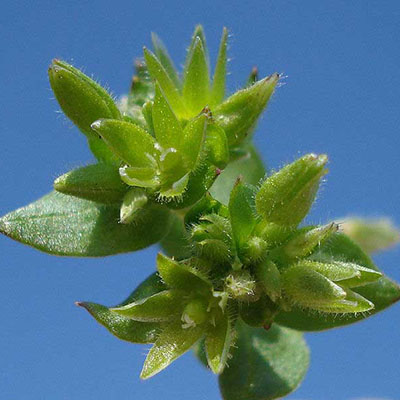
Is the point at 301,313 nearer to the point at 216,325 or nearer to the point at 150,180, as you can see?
the point at 216,325

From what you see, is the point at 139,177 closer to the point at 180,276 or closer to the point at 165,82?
the point at 180,276

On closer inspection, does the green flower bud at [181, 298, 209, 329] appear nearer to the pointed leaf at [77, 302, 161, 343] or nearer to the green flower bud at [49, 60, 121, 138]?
the pointed leaf at [77, 302, 161, 343]

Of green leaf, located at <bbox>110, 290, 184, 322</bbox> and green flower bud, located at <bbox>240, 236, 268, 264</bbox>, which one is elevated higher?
green flower bud, located at <bbox>240, 236, 268, 264</bbox>

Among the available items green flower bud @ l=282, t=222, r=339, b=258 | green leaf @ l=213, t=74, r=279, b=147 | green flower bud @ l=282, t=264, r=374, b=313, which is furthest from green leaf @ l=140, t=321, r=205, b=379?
green leaf @ l=213, t=74, r=279, b=147

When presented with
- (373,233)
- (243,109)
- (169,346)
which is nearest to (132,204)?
(169,346)

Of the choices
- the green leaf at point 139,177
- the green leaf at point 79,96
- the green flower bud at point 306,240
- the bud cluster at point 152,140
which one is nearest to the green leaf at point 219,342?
the green flower bud at point 306,240

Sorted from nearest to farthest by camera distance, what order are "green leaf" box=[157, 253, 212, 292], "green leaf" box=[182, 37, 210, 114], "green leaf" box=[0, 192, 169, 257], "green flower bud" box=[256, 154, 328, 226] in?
A: "green flower bud" box=[256, 154, 328, 226] < "green leaf" box=[157, 253, 212, 292] < "green leaf" box=[0, 192, 169, 257] < "green leaf" box=[182, 37, 210, 114]
